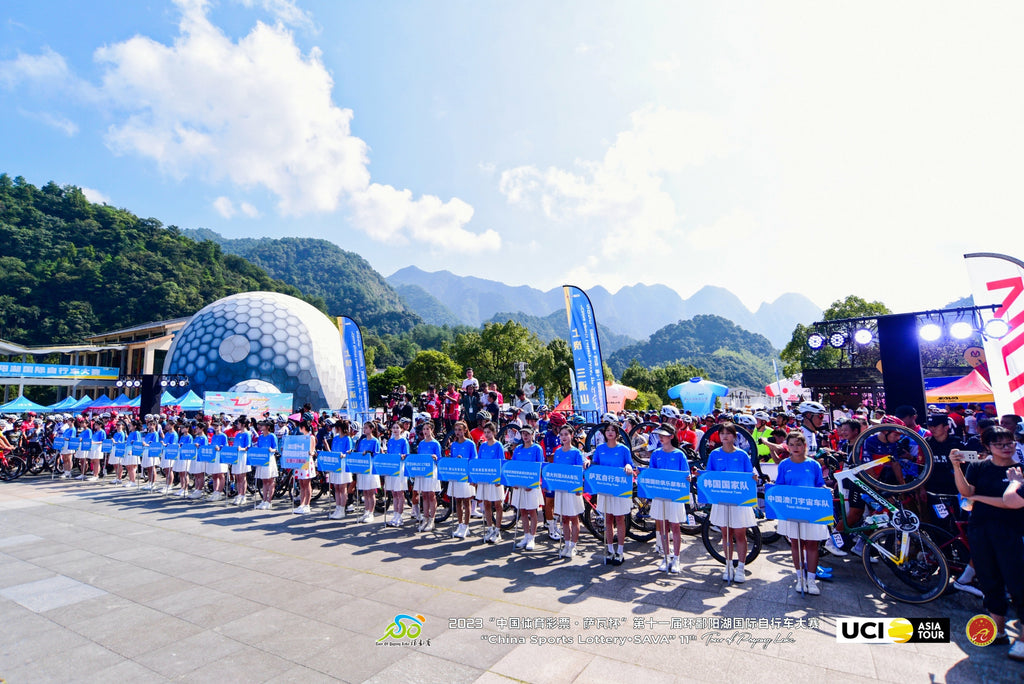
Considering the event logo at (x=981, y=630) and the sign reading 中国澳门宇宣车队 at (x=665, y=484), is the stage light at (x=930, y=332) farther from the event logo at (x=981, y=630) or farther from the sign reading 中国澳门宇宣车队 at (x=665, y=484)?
the sign reading 中国澳门宇宣车队 at (x=665, y=484)

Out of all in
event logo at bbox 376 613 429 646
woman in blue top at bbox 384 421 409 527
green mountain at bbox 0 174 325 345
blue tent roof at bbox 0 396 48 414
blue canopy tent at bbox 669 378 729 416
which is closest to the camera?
event logo at bbox 376 613 429 646

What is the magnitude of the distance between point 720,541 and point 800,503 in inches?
66.5

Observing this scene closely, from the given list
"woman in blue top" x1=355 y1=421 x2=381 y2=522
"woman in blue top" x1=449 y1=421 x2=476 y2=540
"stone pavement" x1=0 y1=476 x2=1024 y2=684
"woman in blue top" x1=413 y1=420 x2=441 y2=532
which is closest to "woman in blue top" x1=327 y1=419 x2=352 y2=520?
"woman in blue top" x1=355 y1=421 x2=381 y2=522

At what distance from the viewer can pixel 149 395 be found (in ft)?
88.8

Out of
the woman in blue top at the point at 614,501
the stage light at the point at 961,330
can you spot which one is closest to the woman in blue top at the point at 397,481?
the woman in blue top at the point at 614,501

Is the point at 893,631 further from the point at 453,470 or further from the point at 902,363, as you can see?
the point at 902,363

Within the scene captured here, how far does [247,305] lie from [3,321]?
Answer: 51.6 m

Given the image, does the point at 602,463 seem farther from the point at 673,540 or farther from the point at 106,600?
the point at 106,600

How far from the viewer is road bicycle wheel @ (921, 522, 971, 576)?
5.29 metres

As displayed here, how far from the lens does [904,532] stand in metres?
5.33

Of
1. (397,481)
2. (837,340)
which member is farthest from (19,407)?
(837,340)

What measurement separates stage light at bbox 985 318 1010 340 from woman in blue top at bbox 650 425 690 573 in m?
7.30

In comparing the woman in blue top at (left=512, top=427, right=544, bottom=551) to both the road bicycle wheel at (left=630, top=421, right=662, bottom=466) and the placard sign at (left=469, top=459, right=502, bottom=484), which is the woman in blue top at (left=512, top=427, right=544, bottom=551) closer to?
the placard sign at (left=469, top=459, right=502, bottom=484)

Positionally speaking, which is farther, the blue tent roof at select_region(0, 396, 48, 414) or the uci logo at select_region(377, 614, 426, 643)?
the blue tent roof at select_region(0, 396, 48, 414)
